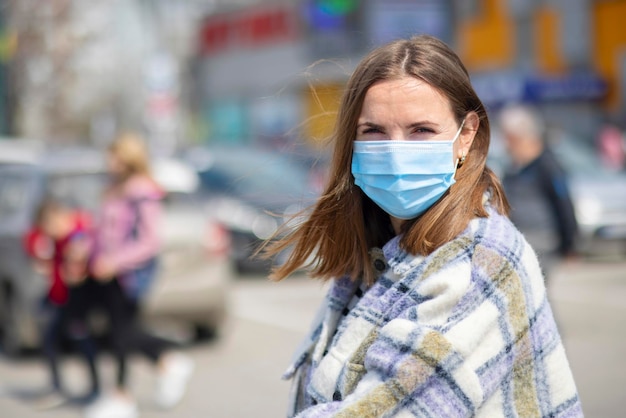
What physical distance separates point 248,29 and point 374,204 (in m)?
44.2

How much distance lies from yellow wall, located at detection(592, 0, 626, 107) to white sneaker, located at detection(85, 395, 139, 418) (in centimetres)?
2428

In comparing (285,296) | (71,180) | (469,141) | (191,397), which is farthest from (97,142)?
(469,141)

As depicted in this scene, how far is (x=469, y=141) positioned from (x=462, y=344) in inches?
20.3

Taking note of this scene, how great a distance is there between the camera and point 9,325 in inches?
314

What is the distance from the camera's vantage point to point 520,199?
6.97m

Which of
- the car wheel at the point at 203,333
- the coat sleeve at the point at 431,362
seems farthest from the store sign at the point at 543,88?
the coat sleeve at the point at 431,362

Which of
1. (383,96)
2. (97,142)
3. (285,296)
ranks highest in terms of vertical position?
(383,96)

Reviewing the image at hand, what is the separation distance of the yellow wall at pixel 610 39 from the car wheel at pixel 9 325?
23.2m

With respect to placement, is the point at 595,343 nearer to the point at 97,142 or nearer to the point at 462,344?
the point at 462,344

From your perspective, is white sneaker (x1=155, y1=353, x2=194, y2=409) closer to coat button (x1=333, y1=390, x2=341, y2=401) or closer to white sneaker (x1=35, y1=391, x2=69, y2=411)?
white sneaker (x1=35, y1=391, x2=69, y2=411)

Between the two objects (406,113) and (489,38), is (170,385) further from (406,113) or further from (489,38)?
(489,38)

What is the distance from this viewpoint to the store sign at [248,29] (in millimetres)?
42500

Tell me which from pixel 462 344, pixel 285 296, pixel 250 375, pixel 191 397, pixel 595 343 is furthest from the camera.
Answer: pixel 285 296

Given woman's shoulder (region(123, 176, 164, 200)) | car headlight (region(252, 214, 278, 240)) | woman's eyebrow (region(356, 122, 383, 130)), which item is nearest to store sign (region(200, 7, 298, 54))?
car headlight (region(252, 214, 278, 240))
